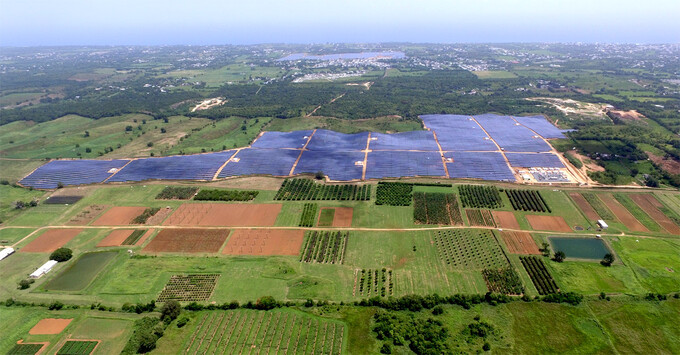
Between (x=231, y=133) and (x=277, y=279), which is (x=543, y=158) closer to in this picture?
(x=277, y=279)

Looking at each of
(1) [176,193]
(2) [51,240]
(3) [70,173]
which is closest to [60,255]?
(2) [51,240]

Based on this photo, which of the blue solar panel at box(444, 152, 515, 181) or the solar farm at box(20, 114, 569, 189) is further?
the solar farm at box(20, 114, 569, 189)

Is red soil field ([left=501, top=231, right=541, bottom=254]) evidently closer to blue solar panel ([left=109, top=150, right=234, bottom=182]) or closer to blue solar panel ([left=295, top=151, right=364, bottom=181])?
blue solar panel ([left=295, top=151, right=364, bottom=181])

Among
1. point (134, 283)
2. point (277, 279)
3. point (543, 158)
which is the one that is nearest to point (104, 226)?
point (134, 283)

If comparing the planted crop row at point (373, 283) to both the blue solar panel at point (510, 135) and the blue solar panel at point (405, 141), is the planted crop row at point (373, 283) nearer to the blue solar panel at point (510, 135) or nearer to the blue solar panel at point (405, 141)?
the blue solar panel at point (405, 141)

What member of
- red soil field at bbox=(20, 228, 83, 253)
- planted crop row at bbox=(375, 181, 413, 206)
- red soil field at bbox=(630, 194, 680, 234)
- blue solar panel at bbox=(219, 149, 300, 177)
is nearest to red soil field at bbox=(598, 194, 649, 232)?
red soil field at bbox=(630, 194, 680, 234)
